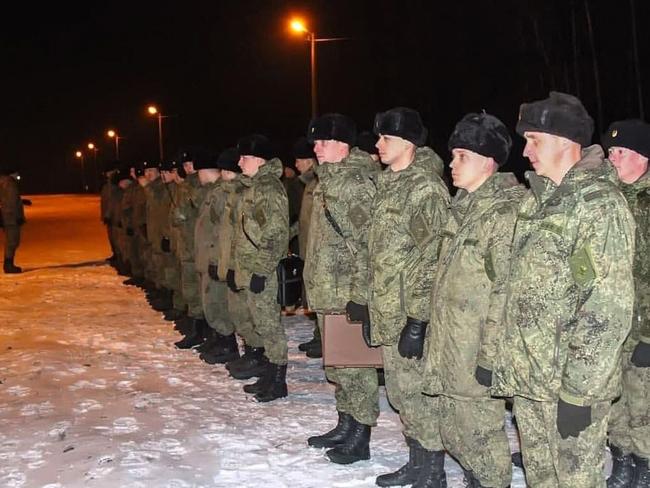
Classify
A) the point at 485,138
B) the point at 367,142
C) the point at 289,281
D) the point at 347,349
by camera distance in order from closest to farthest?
the point at 485,138 < the point at 347,349 < the point at 289,281 < the point at 367,142

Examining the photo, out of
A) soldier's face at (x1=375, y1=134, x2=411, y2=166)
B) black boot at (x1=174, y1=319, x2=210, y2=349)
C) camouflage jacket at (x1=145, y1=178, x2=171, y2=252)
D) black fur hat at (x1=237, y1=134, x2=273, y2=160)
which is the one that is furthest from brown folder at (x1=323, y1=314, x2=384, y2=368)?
camouflage jacket at (x1=145, y1=178, x2=171, y2=252)

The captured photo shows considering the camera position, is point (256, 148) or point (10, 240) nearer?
point (256, 148)

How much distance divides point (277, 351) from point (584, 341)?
3.91 metres

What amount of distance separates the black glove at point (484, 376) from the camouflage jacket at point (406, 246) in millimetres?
760

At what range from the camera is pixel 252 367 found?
7238 mm

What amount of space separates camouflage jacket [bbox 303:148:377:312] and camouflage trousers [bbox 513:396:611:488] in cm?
179

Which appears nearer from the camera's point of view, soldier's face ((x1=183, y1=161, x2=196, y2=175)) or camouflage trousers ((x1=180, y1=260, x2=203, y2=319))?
camouflage trousers ((x1=180, y1=260, x2=203, y2=319))

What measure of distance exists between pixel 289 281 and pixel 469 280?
10.2 feet

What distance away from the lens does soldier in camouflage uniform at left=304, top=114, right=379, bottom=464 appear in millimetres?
5074

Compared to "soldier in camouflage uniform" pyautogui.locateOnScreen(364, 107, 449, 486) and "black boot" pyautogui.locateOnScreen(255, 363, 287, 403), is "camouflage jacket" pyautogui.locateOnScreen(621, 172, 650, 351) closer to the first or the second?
"soldier in camouflage uniform" pyautogui.locateOnScreen(364, 107, 449, 486)

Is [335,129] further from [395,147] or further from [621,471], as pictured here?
[621,471]

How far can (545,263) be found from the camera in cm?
313

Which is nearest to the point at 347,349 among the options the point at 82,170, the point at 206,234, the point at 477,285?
the point at 477,285

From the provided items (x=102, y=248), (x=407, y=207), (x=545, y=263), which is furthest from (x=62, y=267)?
(x=545, y=263)
